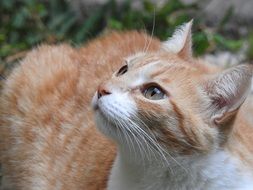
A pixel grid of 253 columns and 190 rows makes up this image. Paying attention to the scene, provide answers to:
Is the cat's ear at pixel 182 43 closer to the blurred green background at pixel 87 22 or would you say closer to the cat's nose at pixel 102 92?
the cat's nose at pixel 102 92

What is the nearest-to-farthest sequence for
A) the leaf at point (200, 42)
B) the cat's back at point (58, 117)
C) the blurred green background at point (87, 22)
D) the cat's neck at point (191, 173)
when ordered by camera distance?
the cat's neck at point (191, 173) < the cat's back at point (58, 117) < the leaf at point (200, 42) < the blurred green background at point (87, 22)

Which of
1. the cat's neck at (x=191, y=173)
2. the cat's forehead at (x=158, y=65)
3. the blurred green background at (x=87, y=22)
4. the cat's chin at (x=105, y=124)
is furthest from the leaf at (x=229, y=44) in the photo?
the cat's chin at (x=105, y=124)

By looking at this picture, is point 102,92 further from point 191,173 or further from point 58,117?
point 58,117

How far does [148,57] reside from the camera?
2.90 metres

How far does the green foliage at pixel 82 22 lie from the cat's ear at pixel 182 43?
1.68 metres

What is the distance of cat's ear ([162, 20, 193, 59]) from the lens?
298 cm

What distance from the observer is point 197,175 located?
9.03 feet

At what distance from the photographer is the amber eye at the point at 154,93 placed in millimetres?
2641

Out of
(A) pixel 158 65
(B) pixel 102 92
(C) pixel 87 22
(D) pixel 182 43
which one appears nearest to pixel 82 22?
(C) pixel 87 22

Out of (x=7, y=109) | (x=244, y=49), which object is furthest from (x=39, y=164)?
(x=244, y=49)

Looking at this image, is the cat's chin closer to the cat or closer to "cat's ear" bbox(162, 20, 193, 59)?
the cat

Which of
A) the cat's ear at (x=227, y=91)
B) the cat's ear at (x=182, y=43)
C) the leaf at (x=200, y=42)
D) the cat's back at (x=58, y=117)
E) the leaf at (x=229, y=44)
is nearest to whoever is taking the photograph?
the cat's ear at (x=227, y=91)

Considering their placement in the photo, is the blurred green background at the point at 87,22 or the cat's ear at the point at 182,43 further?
the blurred green background at the point at 87,22

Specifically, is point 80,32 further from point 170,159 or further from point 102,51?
point 170,159
